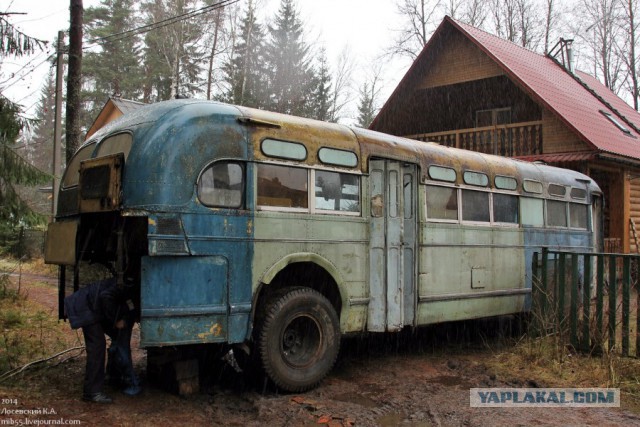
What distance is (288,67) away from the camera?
3544 centimetres

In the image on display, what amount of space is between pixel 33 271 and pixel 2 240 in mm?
8696

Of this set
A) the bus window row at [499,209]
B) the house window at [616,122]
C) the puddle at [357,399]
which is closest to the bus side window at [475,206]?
the bus window row at [499,209]

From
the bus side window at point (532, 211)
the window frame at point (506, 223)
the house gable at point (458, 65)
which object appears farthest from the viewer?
the house gable at point (458, 65)

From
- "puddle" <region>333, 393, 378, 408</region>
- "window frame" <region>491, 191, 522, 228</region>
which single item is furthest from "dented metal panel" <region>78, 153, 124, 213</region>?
"window frame" <region>491, 191, 522, 228</region>

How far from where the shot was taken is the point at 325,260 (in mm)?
6469

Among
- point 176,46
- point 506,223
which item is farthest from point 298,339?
point 176,46

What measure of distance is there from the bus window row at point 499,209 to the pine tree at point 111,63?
28645 mm

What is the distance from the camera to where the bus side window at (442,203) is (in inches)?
311

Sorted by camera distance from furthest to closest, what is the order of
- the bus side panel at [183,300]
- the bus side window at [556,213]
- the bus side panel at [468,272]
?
the bus side window at [556,213]
the bus side panel at [468,272]
the bus side panel at [183,300]

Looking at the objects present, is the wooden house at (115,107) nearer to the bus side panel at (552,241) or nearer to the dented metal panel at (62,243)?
the dented metal panel at (62,243)

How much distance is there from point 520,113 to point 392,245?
13.9 metres

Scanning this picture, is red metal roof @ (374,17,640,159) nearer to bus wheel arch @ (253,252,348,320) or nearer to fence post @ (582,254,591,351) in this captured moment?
fence post @ (582,254,591,351)

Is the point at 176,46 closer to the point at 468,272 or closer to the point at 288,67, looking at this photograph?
the point at 288,67

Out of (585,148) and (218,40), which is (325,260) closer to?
(585,148)
